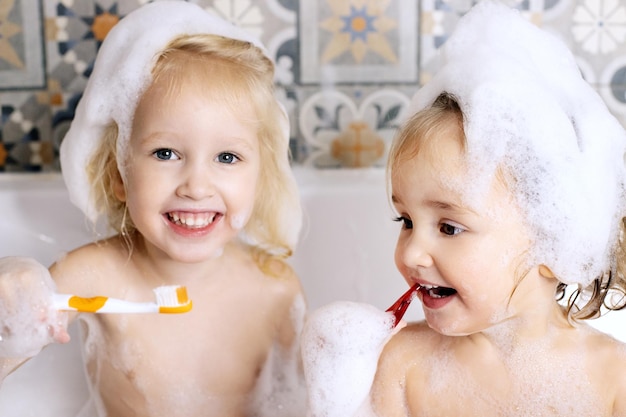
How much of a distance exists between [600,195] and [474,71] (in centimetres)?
24

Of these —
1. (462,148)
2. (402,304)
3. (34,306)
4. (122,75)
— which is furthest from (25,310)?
(462,148)

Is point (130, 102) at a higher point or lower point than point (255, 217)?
higher

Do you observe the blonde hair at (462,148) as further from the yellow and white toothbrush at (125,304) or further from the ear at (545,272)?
the yellow and white toothbrush at (125,304)

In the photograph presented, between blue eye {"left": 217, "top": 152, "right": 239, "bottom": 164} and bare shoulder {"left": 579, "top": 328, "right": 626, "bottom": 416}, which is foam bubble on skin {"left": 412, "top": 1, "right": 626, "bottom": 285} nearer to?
bare shoulder {"left": 579, "top": 328, "right": 626, "bottom": 416}

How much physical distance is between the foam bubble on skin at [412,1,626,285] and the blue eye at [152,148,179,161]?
15.3 inches

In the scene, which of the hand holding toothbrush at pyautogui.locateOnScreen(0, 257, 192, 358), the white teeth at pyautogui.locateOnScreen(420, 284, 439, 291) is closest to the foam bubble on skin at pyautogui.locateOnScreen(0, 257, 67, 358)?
the hand holding toothbrush at pyautogui.locateOnScreen(0, 257, 192, 358)

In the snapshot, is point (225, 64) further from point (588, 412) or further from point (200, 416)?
point (588, 412)

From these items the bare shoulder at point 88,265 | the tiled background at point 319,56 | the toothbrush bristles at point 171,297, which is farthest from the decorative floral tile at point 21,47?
the toothbrush bristles at point 171,297

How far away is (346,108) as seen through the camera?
5.27 feet

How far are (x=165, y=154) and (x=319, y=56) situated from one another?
502 millimetres

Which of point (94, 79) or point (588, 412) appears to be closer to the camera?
point (588, 412)

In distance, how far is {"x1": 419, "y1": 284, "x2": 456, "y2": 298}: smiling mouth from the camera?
1053 mm

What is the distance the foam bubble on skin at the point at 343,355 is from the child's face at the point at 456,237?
0.44 ft

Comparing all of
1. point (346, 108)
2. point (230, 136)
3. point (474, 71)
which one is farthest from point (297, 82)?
point (474, 71)
